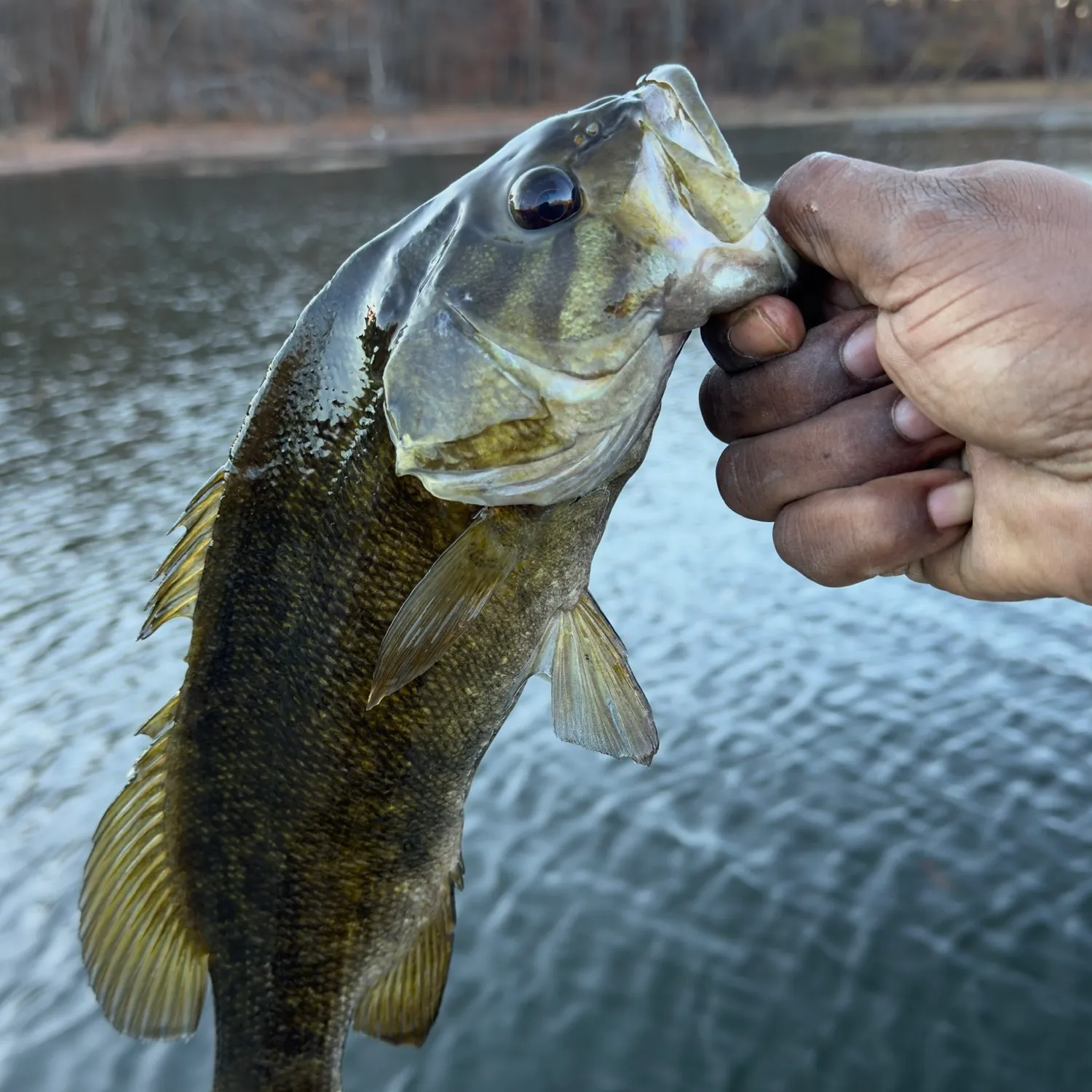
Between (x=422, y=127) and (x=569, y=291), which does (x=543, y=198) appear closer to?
(x=569, y=291)

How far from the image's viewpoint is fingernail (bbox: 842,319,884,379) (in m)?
2.33

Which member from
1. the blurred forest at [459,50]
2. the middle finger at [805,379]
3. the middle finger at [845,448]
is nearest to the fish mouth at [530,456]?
the middle finger at [805,379]

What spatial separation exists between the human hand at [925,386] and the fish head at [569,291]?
27 cm

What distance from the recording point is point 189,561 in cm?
217

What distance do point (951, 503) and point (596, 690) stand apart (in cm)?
88

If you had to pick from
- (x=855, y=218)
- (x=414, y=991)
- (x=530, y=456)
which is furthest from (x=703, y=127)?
(x=414, y=991)

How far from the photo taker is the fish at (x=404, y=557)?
1.93 meters

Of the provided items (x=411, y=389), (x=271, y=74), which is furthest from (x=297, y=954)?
(x=271, y=74)

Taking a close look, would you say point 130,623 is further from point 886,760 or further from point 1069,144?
point 1069,144

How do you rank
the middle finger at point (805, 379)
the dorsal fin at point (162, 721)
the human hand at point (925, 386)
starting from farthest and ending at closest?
the middle finger at point (805, 379) < the dorsal fin at point (162, 721) < the human hand at point (925, 386)

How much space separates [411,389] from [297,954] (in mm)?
1232

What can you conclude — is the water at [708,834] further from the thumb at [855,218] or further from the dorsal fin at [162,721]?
the thumb at [855,218]

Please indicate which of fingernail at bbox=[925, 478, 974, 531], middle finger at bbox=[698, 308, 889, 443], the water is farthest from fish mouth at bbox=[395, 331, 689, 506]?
→ the water

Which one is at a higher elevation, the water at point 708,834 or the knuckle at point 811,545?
the knuckle at point 811,545
